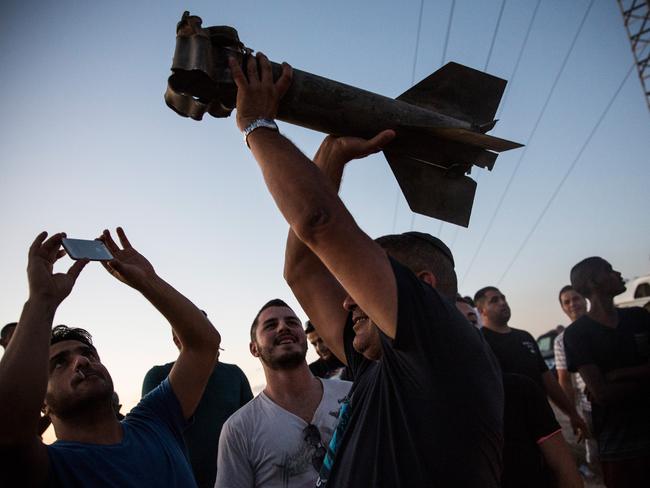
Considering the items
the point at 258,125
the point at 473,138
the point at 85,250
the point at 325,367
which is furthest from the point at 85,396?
the point at 325,367

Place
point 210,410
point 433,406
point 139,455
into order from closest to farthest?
point 433,406 → point 139,455 → point 210,410

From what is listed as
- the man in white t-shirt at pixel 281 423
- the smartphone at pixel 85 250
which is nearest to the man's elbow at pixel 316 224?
the smartphone at pixel 85 250

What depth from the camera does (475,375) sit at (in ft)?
5.28

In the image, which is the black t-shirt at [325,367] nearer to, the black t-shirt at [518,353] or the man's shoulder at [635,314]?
the black t-shirt at [518,353]

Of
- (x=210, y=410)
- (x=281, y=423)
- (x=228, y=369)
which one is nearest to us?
(x=281, y=423)

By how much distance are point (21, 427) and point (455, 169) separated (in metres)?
2.09

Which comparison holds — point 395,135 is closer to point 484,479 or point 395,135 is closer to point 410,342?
point 410,342

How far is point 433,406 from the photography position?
157 cm

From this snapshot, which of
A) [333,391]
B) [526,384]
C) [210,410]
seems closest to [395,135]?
[526,384]

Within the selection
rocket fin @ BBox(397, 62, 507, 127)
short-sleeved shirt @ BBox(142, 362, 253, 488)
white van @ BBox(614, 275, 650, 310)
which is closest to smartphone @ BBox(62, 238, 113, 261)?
rocket fin @ BBox(397, 62, 507, 127)

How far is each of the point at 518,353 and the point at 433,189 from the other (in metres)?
3.43

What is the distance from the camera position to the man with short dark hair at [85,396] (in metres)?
1.94

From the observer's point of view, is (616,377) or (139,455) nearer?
(139,455)

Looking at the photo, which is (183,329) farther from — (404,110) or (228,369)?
(228,369)
